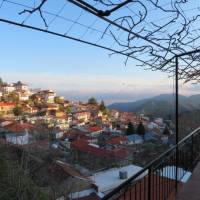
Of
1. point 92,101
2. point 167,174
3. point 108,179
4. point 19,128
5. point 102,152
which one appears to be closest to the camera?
point 167,174

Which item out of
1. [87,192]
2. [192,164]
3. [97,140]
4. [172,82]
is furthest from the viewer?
[97,140]

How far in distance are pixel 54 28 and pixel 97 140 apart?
1516 inches

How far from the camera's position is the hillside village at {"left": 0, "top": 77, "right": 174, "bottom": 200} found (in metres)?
16.3

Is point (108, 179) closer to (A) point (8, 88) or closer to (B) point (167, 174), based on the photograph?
(B) point (167, 174)

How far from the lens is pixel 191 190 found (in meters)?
3.64

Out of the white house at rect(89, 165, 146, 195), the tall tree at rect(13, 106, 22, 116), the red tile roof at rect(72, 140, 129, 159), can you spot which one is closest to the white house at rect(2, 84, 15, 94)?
the tall tree at rect(13, 106, 22, 116)

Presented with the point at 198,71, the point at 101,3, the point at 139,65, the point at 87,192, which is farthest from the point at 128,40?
the point at 87,192

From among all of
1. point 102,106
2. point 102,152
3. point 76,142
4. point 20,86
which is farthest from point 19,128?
point 20,86

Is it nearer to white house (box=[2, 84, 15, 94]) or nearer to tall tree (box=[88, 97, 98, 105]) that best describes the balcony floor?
tall tree (box=[88, 97, 98, 105])

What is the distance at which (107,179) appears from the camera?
17297 mm

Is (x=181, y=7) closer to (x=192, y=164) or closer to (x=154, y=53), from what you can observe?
(x=154, y=53)

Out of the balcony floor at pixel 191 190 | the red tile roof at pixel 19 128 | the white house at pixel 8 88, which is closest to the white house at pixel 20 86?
the white house at pixel 8 88

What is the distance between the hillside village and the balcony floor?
74.0 inches

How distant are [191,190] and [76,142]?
29.4 meters
